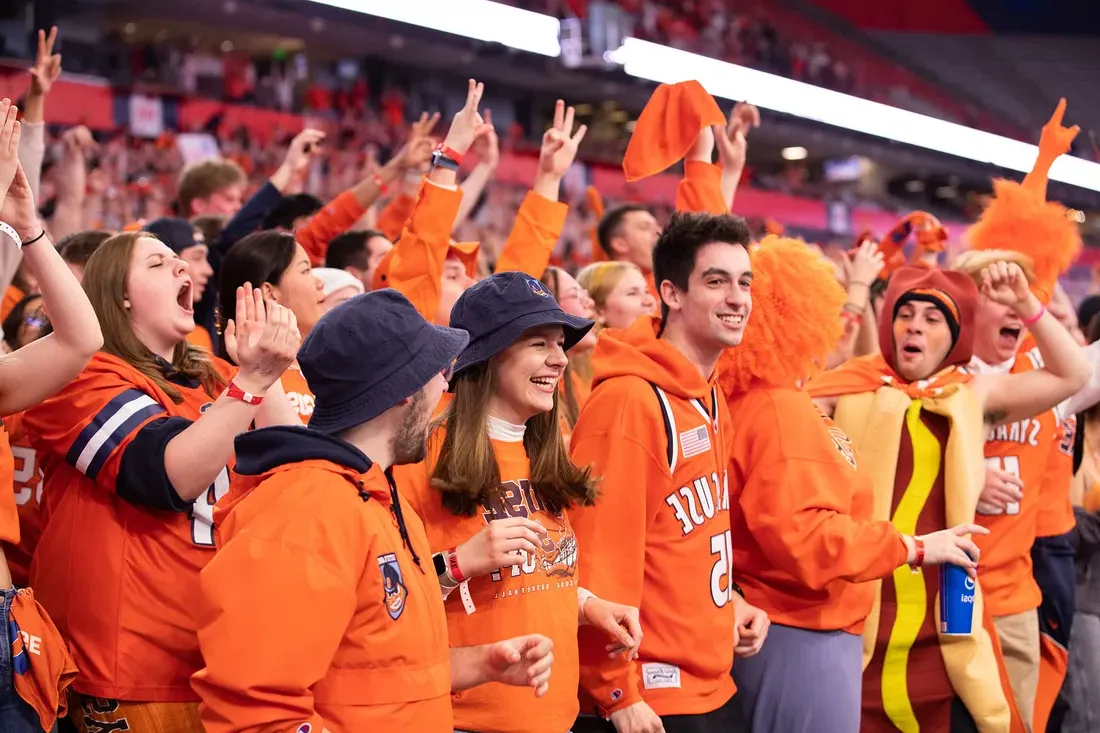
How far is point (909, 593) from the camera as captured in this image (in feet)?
11.6

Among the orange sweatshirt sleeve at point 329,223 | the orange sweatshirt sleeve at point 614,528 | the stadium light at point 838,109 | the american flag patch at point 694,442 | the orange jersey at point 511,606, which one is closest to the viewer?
the orange jersey at point 511,606

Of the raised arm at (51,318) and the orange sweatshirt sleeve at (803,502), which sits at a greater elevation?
the raised arm at (51,318)

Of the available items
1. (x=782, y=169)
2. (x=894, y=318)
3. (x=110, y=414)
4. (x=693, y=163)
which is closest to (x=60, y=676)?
(x=110, y=414)

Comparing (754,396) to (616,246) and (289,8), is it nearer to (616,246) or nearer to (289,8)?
(616,246)

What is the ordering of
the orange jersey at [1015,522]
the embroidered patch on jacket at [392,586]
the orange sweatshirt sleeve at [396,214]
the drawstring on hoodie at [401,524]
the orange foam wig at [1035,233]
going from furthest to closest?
the orange sweatshirt sleeve at [396,214], the orange foam wig at [1035,233], the orange jersey at [1015,522], the drawstring on hoodie at [401,524], the embroidered patch on jacket at [392,586]

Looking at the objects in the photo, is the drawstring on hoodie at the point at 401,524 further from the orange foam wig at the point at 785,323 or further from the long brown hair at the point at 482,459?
the orange foam wig at the point at 785,323

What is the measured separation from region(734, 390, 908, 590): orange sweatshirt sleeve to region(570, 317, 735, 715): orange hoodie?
119mm

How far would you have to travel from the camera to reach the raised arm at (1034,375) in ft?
12.3

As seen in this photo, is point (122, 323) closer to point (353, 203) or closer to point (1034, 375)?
point (353, 203)

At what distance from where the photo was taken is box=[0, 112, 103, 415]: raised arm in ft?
7.70

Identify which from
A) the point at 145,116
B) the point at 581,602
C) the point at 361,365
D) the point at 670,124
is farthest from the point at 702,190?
the point at 145,116

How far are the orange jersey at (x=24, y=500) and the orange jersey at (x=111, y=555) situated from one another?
0.24 meters

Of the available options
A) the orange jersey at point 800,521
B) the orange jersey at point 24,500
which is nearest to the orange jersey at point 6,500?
the orange jersey at point 24,500

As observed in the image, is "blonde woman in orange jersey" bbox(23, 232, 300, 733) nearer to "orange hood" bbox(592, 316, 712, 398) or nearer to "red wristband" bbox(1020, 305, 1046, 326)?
"orange hood" bbox(592, 316, 712, 398)
